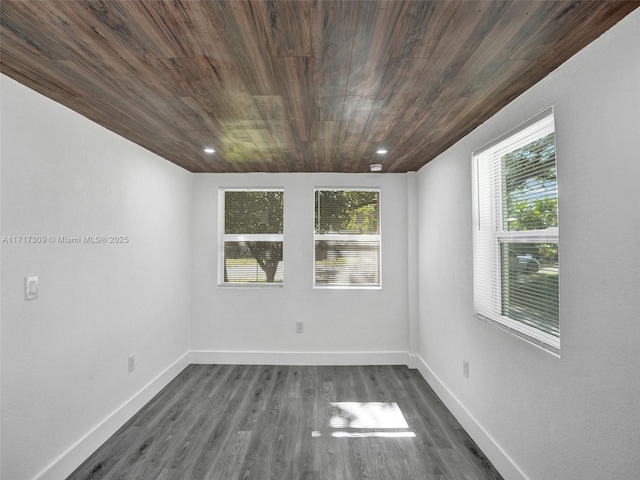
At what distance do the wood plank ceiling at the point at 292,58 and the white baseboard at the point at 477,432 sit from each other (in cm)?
220

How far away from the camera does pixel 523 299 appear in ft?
6.23

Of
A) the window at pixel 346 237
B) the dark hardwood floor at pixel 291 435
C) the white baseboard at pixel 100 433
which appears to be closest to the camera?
the white baseboard at pixel 100 433

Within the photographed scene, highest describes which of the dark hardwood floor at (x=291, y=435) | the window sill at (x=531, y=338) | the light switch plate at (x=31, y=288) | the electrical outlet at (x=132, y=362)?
the light switch plate at (x=31, y=288)

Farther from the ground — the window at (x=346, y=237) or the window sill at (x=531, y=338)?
the window at (x=346, y=237)

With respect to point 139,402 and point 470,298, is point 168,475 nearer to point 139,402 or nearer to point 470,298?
point 139,402

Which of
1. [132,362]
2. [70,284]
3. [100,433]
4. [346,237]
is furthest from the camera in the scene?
[346,237]

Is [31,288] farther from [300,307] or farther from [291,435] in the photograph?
[300,307]

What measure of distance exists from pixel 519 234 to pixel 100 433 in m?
3.18

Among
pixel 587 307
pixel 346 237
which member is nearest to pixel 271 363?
pixel 346 237

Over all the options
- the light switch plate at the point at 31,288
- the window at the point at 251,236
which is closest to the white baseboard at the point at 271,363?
the window at the point at 251,236

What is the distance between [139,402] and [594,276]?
3373mm

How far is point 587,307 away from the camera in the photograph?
1.39 m

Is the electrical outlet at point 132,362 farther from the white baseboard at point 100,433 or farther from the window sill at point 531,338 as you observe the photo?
the window sill at point 531,338

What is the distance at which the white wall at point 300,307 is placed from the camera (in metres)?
→ 3.85
